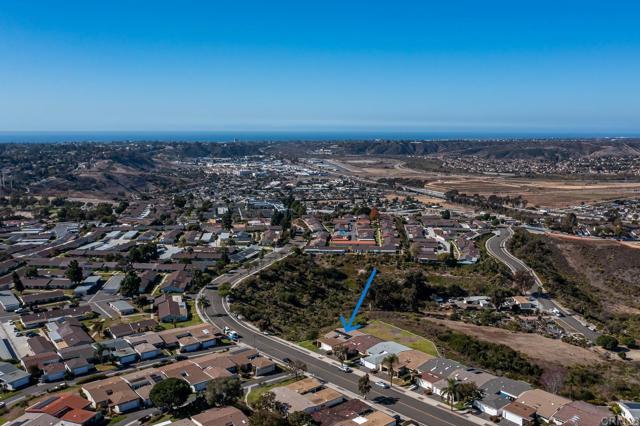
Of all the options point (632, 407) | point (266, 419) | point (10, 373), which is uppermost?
point (266, 419)

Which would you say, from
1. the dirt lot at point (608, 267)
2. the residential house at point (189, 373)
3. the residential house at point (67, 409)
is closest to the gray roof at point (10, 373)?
the residential house at point (67, 409)

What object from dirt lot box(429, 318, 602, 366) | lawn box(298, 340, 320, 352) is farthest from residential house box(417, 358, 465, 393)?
lawn box(298, 340, 320, 352)

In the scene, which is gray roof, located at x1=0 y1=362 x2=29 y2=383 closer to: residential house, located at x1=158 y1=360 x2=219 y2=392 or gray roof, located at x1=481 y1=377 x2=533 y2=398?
residential house, located at x1=158 y1=360 x2=219 y2=392

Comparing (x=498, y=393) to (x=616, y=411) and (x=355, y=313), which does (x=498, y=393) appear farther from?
(x=355, y=313)

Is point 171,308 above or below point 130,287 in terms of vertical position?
below

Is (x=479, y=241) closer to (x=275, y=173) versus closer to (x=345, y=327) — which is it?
(x=345, y=327)

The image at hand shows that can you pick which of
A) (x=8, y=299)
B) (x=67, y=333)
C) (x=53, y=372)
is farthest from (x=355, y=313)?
(x=8, y=299)

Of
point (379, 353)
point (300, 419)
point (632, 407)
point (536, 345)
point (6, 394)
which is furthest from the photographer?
point (536, 345)

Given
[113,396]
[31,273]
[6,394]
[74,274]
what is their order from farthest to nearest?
[31,273] → [74,274] → [6,394] → [113,396]
